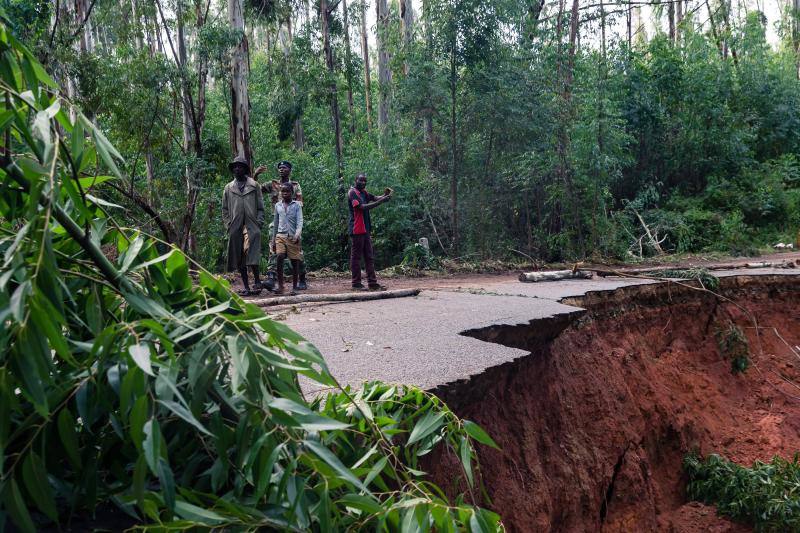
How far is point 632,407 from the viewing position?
6.60m

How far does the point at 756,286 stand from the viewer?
353 inches

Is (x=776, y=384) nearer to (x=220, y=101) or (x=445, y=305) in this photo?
(x=445, y=305)

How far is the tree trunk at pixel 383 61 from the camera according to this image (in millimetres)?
17500

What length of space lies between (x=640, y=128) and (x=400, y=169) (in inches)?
327

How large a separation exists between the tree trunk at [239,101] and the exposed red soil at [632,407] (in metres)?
7.88

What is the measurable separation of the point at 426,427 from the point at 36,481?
42.2 inches

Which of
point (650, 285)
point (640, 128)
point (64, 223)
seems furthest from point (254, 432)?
point (640, 128)

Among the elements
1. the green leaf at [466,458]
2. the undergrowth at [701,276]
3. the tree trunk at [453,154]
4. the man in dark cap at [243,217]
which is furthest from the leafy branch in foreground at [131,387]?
the tree trunk at [453,154]

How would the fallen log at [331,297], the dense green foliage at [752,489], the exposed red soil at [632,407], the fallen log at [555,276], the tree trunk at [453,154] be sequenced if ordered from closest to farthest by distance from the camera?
the exposed red soil at [632,407] → the dense green foliage at [752,489] → the fallen log at [331,297] → the fallen log at [555,276] → the tree trunk at [453,154]

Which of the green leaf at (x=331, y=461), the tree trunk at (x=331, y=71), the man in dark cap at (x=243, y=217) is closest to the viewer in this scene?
the green leaf at (x=331, y=461)

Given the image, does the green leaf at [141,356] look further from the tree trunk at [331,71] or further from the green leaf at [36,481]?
the tree trunk at [331,71]

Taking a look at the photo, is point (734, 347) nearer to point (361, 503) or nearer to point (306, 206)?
point (361, 503)

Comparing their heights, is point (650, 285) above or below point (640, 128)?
below

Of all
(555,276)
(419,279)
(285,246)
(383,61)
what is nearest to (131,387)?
(285,246)
